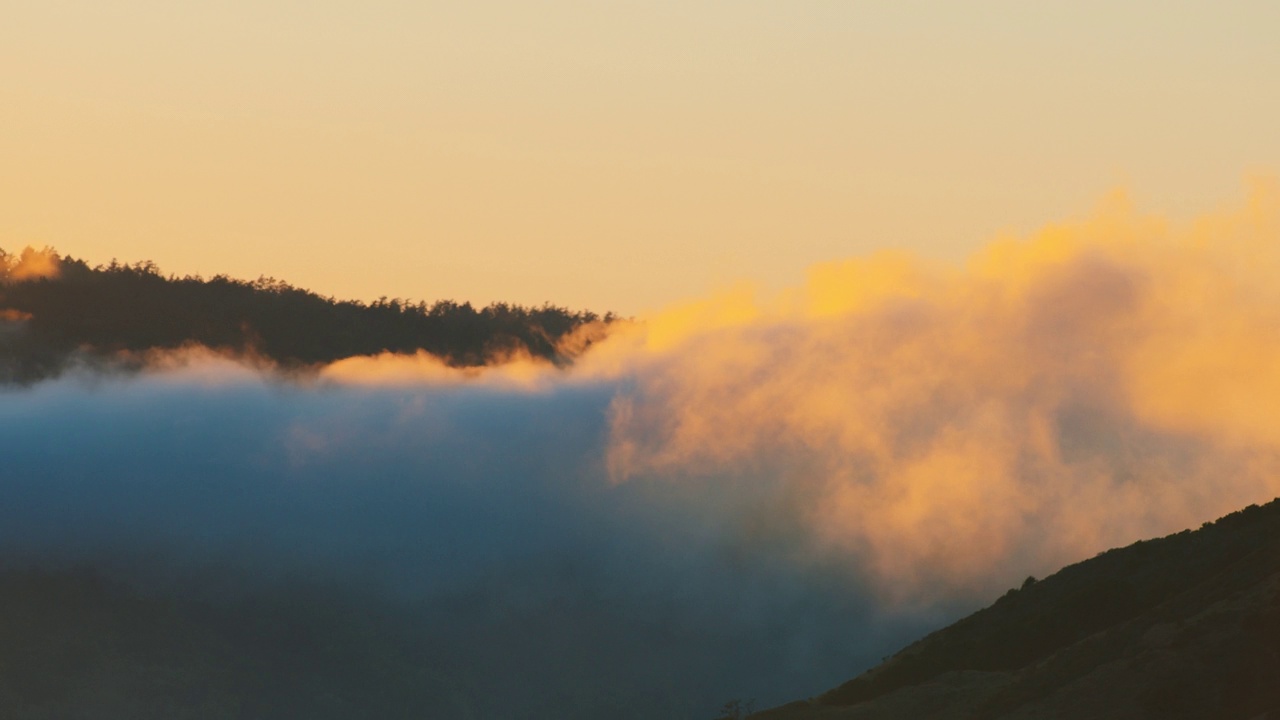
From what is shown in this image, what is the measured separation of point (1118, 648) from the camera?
7825cm

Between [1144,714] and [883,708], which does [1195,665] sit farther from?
[883,708]

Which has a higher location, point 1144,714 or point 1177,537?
point 1177,537

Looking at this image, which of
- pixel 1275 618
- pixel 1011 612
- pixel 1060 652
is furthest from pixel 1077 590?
pixel 1275 618

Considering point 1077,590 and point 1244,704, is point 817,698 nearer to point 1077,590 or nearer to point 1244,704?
point 1077,590

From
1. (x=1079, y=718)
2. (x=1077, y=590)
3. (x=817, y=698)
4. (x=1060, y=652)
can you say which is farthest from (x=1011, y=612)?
(x=1079, y=718)

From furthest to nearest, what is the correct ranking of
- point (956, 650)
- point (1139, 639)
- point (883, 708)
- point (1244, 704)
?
point (956, 650)
point (883, 708)
point (1139, 639)
point (1244, 704)

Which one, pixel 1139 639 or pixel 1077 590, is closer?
pixel 1139 639

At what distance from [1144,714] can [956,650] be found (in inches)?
923

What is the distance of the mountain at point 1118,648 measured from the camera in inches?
2889

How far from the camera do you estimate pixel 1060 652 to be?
268 ft

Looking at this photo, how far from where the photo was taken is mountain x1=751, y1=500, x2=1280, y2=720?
73.4 m

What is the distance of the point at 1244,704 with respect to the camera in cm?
7169

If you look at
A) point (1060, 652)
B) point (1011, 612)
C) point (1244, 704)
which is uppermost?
point (1011, 612)

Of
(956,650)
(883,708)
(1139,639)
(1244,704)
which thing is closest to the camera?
(1244,704)
